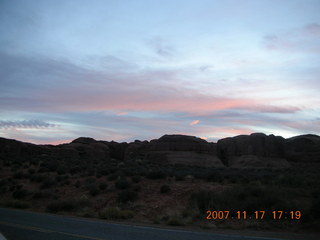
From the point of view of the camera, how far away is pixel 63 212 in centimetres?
1838

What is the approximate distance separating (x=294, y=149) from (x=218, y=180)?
58.7 m

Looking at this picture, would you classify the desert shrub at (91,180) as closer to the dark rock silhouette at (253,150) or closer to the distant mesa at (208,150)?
the distant mesa at (208,150)

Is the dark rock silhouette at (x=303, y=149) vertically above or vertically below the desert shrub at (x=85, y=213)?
above

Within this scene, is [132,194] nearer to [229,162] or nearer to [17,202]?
[17,202]

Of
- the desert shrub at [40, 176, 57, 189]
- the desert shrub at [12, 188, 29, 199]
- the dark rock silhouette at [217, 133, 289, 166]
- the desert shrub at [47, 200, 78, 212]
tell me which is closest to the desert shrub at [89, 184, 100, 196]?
the desert shrub at [47, 200, 78, 212]

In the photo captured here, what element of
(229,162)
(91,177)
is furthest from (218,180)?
(229,162)

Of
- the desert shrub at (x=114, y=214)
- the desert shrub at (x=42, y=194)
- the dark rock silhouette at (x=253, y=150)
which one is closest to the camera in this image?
the desert shrub at (x=114, y=214)

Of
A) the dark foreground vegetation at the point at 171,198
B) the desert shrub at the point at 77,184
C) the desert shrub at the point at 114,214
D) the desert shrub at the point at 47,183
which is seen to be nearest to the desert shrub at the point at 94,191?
the dark foreground vegetation at the point at 171,198
